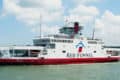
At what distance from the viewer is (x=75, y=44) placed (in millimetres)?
43562

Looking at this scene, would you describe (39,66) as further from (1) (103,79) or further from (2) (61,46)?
(1) (103,79)

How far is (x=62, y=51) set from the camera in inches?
1674

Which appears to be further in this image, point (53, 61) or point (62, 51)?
point (62, 51)

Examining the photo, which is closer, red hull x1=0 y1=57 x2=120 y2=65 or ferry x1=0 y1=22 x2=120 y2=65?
red hull x1=0 y1=57 x2=120 y2=65

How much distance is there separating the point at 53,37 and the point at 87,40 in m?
5.24

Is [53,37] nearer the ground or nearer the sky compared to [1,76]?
nearer the sky

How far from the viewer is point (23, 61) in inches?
1539

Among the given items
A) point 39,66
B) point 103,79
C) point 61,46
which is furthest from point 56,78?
point 61,46

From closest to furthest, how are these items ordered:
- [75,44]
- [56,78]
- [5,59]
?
[56,78] → [5,59] → [75,44]

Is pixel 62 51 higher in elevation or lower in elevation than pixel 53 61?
higher

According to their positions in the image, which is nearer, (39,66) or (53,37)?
(39,66)

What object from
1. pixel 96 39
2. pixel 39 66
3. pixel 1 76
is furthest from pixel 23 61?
pixel 96 39

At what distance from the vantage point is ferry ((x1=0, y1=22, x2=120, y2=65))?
129 ft

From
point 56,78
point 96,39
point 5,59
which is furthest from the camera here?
point 96,39
